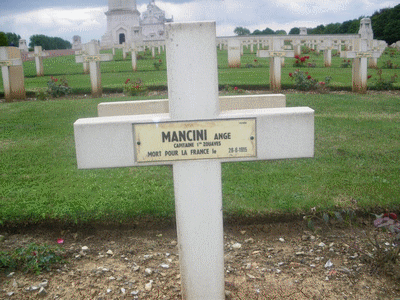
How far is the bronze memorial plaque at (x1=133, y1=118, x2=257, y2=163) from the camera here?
86.2 inches

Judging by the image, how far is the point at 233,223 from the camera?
145 inches

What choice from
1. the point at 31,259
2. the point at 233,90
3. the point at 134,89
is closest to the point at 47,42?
the point at 134,89

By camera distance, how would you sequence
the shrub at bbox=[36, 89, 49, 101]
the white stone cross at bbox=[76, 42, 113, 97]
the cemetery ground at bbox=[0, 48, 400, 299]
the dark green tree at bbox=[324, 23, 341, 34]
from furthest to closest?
the dark green tree at bbox=[324, 23, 341, 34], the white stone cross at bbox=[76, 42, 113, 97], the shrub at bbox=[36, 89, 49, 101], the cemetery ground at bbox=[0, 48, 400, 299]

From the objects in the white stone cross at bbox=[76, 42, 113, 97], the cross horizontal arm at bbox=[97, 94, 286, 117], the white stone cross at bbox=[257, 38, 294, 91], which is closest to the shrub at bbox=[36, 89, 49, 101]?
the white stone cross at bbox=[76, 42, 113, 97]

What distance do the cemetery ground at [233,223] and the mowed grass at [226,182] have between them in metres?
0.01

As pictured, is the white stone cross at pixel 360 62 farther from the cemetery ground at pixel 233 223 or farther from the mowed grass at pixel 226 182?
the cemetery ground at pixel 233 223

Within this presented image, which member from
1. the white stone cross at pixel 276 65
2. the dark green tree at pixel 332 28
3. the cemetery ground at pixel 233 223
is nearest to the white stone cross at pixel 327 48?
the white stone cross at pixel 276 65

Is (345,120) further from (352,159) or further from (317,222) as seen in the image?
(317,222)

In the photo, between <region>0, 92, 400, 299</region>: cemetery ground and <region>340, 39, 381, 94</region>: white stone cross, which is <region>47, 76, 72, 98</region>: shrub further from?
<region>340, 39, 381, 94</region>: white stone cross

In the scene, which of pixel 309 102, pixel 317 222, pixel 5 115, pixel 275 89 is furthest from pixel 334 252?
pixel 275 89

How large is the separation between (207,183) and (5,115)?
23.8ft

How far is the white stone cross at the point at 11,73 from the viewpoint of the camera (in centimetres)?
1055

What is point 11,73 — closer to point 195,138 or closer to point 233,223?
point 233,223

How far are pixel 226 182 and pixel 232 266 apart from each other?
1439 millimetres
